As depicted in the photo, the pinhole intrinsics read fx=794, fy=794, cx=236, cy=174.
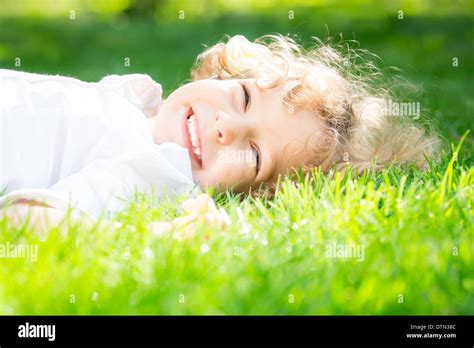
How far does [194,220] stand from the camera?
208 centimetres

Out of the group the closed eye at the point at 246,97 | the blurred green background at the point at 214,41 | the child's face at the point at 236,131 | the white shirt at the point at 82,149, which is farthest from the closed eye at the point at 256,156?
the blurred green background at the point at 214,41

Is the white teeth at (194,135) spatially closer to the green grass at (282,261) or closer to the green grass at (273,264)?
the green grass at (282,261)

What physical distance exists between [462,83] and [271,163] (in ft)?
9.89

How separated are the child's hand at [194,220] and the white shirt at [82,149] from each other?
25 cm

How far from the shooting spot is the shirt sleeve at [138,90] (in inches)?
120

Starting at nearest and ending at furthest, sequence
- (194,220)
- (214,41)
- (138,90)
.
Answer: (194,220), (138,90), (214,41)

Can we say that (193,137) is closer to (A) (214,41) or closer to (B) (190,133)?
(B) (190,133)

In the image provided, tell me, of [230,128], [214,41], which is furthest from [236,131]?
[214,41]

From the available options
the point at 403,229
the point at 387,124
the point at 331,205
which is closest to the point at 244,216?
the point at 331,205

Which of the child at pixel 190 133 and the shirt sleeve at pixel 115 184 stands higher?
the child at pixel 190 133

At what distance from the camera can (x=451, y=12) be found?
1000 centimetres

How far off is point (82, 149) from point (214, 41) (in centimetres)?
535

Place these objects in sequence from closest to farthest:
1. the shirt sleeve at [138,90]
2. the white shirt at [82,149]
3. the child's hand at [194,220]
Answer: the child's hand at [194,220]
the white shirt at [82,149]
the shirt sleeve at [138,90]
